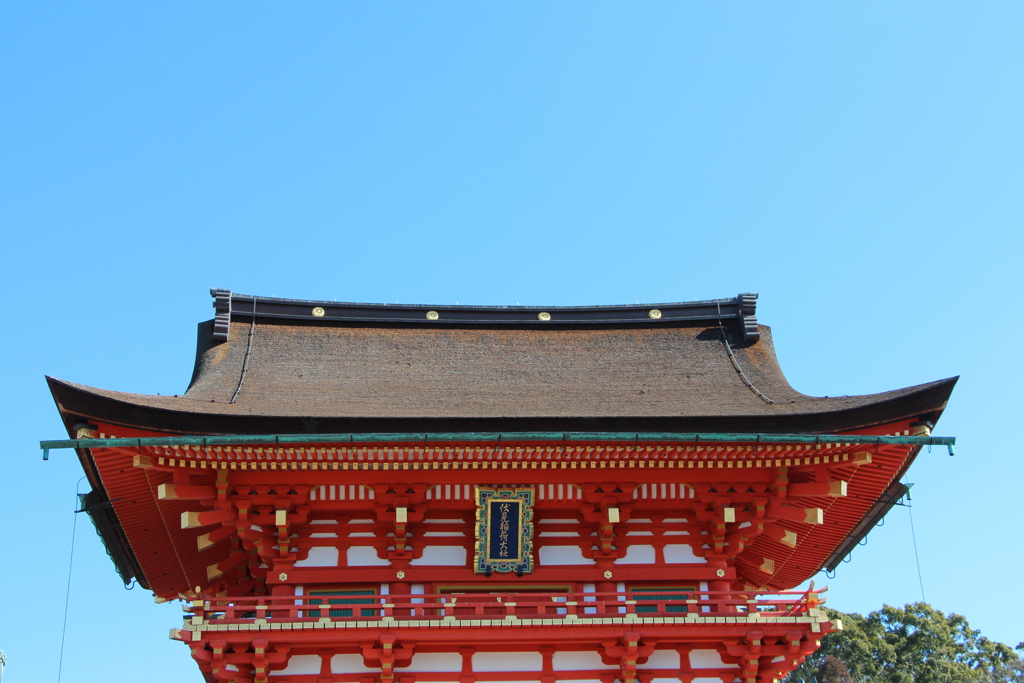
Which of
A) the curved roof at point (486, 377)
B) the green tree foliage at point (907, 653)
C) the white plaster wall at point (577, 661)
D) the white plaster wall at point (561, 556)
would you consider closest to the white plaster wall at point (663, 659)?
the white plaster wall at point (577, 661)

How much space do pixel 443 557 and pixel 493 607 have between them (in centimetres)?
111

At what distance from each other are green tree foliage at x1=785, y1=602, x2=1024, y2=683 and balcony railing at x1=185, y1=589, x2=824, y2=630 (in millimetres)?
32124

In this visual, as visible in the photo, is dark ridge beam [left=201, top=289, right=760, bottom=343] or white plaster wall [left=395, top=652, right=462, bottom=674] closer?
white plaster wall [left=395, top=652, right=462, bottom=674]

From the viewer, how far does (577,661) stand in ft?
42.6

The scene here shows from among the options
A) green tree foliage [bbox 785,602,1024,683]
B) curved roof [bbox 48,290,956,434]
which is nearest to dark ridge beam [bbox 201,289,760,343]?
curved roof [bbox 48,290,956,434]

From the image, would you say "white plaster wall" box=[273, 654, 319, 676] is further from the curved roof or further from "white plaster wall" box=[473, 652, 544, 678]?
the curved roof

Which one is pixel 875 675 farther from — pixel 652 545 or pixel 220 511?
pixel 220 511

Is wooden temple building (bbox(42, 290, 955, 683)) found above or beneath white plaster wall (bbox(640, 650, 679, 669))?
above

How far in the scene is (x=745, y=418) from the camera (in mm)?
13133

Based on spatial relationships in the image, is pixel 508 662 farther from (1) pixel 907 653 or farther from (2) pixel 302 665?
(1) pixel 907 653

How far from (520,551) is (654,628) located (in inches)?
84.2

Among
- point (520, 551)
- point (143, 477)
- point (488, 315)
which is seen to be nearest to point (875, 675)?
point (488, 315)

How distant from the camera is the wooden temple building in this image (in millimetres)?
12297

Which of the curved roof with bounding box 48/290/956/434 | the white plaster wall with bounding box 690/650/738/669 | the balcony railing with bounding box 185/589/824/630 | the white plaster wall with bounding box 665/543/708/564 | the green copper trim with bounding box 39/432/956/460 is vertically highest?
the curved roof with bounding box 48/290/956/434
